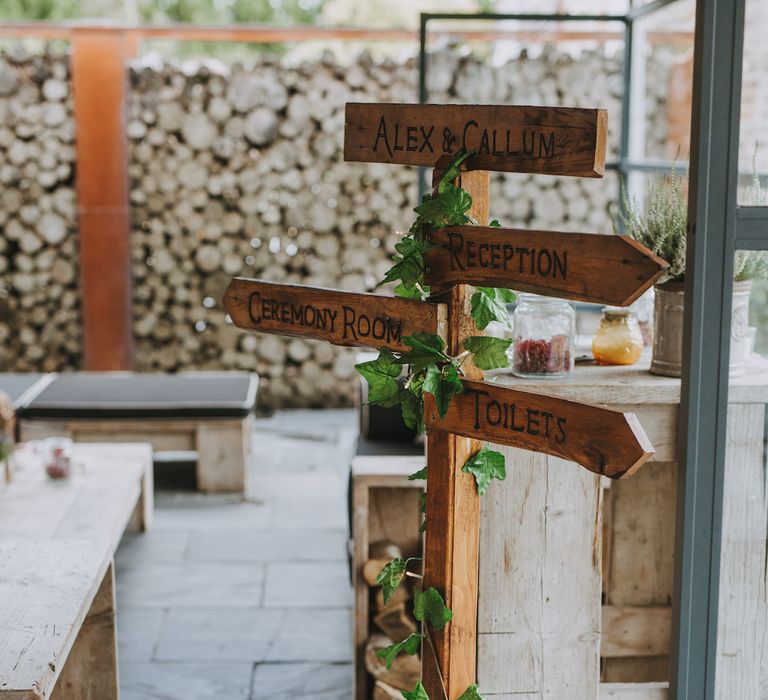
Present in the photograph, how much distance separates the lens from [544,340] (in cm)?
184

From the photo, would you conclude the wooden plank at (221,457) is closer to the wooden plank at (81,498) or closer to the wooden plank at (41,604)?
the wooden plank at (81,498)

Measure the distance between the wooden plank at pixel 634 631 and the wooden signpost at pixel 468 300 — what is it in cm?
64

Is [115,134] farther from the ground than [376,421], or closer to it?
farther from the ground

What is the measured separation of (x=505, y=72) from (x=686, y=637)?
4.63 metres

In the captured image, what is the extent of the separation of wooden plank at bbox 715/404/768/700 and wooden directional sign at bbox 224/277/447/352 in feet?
1.92

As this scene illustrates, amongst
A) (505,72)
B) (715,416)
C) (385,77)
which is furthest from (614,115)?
(715,416)

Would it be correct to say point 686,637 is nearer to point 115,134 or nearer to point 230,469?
point 230,469

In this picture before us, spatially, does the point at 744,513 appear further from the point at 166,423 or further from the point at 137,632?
the point at 166,423

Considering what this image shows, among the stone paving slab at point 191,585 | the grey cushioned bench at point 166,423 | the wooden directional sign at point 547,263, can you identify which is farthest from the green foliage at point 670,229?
Result: the grey cushioned bench at point 166,423

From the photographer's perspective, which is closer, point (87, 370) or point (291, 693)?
point (291, 693)

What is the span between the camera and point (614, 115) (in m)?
6.08

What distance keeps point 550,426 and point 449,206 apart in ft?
1.16

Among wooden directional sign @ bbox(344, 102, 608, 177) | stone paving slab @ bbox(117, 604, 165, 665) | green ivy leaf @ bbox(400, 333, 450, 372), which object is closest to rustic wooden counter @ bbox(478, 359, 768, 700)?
green ivy leaf @ bbox(400, 333, 450, 372)

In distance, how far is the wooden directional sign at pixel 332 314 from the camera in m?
1.54
